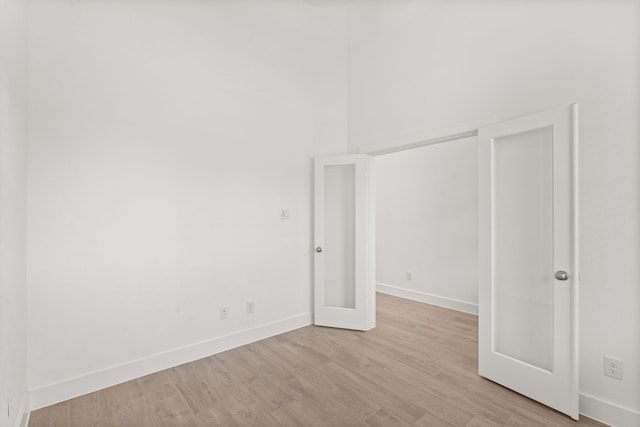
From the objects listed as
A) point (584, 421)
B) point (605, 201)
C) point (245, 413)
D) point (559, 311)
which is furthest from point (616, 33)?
point (245, 413)

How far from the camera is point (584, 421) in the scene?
1901mm

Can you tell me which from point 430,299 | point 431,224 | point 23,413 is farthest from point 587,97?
point 23,413

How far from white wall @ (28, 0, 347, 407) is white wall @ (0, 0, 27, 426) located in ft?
0.45

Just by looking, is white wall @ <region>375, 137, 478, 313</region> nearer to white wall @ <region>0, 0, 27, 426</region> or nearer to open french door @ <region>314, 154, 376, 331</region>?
open french door @ <region>314, 154, 376, 331</region>

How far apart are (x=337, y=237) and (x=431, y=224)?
5.92ft

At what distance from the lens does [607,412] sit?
6.18ft

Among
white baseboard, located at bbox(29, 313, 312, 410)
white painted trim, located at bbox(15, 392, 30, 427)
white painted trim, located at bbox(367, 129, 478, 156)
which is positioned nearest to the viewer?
white painted trim, located at bbox(15, 392, 30, 427)

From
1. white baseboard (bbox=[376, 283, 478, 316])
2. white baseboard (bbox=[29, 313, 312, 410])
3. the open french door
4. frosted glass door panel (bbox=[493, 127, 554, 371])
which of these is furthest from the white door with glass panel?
white baseboard (bbox=[29, 313, 312, 410])

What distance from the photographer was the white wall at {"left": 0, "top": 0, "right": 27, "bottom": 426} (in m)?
1.50

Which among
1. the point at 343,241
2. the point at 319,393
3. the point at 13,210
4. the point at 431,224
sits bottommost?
the point at 319,393

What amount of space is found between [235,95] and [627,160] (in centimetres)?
326

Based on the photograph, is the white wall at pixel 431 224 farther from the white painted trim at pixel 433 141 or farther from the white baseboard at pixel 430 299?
the white painted trim at pixel 433 141

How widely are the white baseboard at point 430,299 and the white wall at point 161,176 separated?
1977 mm

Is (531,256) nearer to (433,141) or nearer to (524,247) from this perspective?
(524,247)
